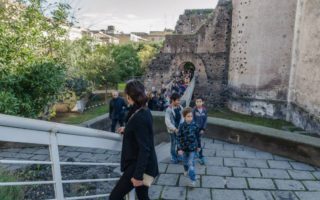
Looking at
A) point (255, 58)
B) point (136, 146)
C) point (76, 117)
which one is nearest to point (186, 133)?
point (136, 146)

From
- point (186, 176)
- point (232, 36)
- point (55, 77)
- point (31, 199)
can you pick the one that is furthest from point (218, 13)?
point (31, 199)

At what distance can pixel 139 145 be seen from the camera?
8.30 feet

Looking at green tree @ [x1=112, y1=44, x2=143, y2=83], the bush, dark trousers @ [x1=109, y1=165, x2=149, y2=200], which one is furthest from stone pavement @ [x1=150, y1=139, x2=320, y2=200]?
green tree @ [x1=112, y1=44, x2=143, y2=83]

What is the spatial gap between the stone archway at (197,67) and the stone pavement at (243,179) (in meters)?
14.0

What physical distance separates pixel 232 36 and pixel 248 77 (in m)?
3.40

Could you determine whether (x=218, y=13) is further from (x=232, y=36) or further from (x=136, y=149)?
(x=136, y=149)

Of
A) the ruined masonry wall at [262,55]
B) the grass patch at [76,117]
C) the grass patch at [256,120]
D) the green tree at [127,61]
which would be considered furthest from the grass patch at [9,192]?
the green tree at [127,61]

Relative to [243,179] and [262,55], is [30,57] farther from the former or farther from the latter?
[262,55]

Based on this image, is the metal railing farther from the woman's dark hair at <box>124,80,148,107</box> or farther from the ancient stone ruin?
the ancient stone ruin

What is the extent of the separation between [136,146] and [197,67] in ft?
57.4

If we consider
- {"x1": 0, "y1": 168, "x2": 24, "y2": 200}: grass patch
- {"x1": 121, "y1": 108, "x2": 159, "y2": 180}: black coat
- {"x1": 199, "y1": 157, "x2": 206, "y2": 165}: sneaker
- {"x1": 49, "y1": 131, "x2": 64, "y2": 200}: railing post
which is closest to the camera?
{"x1": 49, "y1": 131, "x2": 64, "y2": 200}: railing post

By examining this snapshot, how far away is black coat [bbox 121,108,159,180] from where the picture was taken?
2516 millimetres

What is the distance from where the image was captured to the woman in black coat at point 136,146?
99.3 inches

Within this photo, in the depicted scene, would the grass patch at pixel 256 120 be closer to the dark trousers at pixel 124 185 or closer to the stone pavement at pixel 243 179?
the stone pavement at pixel 243 179
